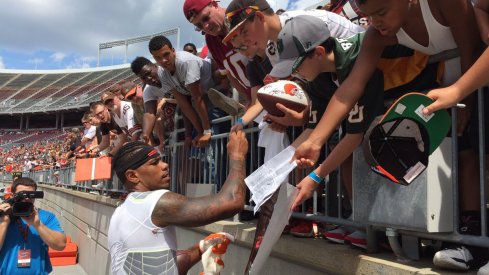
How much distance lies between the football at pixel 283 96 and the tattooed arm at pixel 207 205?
442mm

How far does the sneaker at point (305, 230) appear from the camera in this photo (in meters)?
3.18

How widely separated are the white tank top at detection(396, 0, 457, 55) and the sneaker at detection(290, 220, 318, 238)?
1484mm

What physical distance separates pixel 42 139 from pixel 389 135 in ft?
161

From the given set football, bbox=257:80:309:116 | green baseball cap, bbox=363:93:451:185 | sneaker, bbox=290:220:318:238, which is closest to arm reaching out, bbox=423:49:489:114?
green baseball cap, bbox=363:93:451:185

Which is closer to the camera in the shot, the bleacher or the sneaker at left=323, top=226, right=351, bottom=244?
the sneaker at left=323, top=226, right=351, bottom=244

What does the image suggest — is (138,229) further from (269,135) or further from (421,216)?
(421,216)

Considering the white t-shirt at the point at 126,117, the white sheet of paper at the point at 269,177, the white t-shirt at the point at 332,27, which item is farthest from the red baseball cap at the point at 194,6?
the white t-shirt at the point at 126,117

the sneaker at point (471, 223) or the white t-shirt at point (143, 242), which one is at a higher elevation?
the sneaker at point (471, 223)

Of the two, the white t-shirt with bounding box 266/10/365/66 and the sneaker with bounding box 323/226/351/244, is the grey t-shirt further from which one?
the sneaker with bounding box 323/226/351/244

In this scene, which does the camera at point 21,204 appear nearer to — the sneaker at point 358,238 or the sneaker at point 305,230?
the sneaker at point 305,230

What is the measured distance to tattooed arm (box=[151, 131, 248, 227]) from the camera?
2.72 m

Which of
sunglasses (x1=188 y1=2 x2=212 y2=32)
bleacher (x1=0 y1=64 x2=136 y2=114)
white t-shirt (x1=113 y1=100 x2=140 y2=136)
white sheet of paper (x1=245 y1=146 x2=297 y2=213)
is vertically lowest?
white sheet of paper (x1=245 y1=146 x2=297 y2=213)

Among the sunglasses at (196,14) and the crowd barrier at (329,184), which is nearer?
the crowd barrier at (329,184)

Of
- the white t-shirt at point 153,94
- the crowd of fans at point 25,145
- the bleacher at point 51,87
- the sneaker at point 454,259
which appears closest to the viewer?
the sneaker at point 454,259
